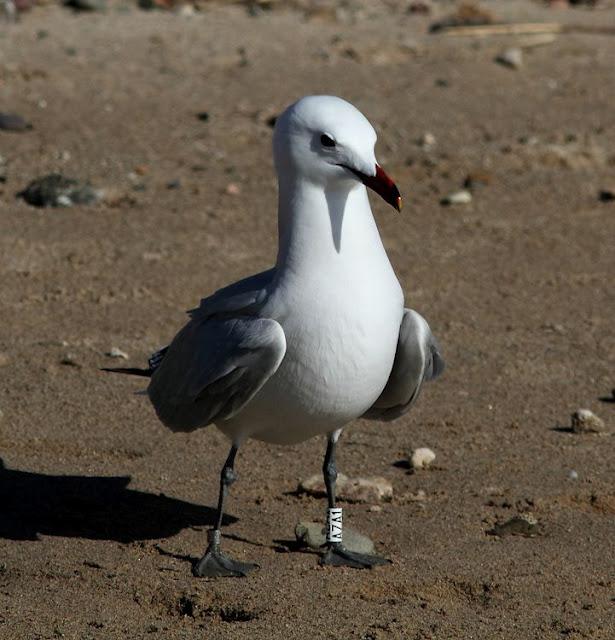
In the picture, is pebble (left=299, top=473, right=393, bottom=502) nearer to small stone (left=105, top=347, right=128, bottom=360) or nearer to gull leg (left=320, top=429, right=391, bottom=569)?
gull leg (left=320, top=429, right=391, bottom=569)

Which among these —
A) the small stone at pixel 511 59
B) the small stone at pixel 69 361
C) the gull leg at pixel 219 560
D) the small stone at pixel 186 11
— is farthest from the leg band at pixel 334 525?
the small stone at pixel 186 11

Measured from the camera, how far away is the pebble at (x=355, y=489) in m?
5.69

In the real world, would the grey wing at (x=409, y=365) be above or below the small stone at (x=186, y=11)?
above

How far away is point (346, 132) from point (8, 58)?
24.9ft

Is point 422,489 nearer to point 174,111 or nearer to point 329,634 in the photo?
point 329,634

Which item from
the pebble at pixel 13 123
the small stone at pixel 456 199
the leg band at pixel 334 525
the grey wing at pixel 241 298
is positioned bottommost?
the pebble at pixel 13 123

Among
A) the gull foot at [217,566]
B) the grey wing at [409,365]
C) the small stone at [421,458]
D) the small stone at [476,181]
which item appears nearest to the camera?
the gull foot at [217,566]

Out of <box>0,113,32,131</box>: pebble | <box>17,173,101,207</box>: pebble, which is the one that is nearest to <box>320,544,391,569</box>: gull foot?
<box>17,173,101,207</box>: pebble

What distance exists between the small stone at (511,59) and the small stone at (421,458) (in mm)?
6707

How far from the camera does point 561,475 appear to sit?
5941 mm

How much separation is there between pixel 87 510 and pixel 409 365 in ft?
4.54

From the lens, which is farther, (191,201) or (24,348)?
(191,201)

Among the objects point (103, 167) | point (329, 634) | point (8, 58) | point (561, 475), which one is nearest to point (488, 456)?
point (561, 475)

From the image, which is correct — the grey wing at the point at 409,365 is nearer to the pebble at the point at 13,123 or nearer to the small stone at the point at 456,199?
the small stone at the point at 456,199
